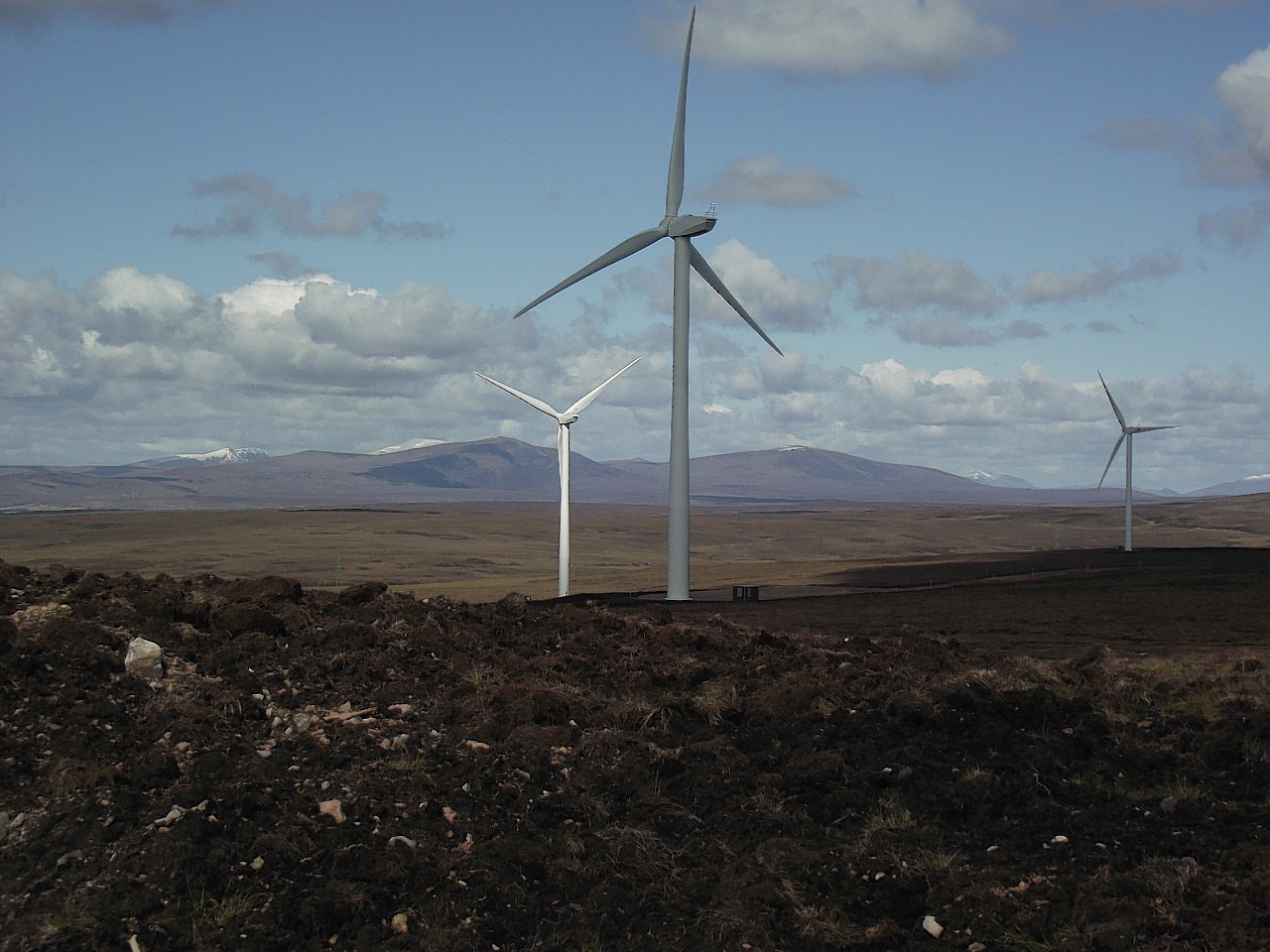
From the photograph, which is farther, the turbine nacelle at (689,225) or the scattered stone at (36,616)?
the turbine nacelle at (689,225)

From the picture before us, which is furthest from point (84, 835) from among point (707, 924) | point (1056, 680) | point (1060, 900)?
point (1056, 680)

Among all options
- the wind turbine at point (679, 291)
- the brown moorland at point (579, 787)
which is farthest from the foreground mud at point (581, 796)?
the wind turbine at point (679, 291)

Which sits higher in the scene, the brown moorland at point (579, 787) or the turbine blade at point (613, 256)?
the turbine blade at point (613, 256)

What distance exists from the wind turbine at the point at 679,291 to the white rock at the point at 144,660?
29.0 metres

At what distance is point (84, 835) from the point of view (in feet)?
35.7

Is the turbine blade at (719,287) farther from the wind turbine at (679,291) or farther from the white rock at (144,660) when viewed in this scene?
the white rock at (144,660)

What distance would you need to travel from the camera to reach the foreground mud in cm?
1012

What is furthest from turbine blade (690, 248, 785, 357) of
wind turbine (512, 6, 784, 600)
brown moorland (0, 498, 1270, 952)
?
brown moorland (0, 498, 1270, 952)

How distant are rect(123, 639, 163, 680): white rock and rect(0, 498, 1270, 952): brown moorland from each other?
0.52ft

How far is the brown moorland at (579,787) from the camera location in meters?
10.1

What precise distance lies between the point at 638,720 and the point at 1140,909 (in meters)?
6.76

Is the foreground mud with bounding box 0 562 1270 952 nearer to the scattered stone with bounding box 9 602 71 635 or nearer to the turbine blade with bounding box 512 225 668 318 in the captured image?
the scattered stone with bounding box 9 602 71 635

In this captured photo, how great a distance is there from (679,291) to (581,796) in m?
33.4

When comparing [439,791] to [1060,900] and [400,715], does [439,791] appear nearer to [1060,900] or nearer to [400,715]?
[400,715]
